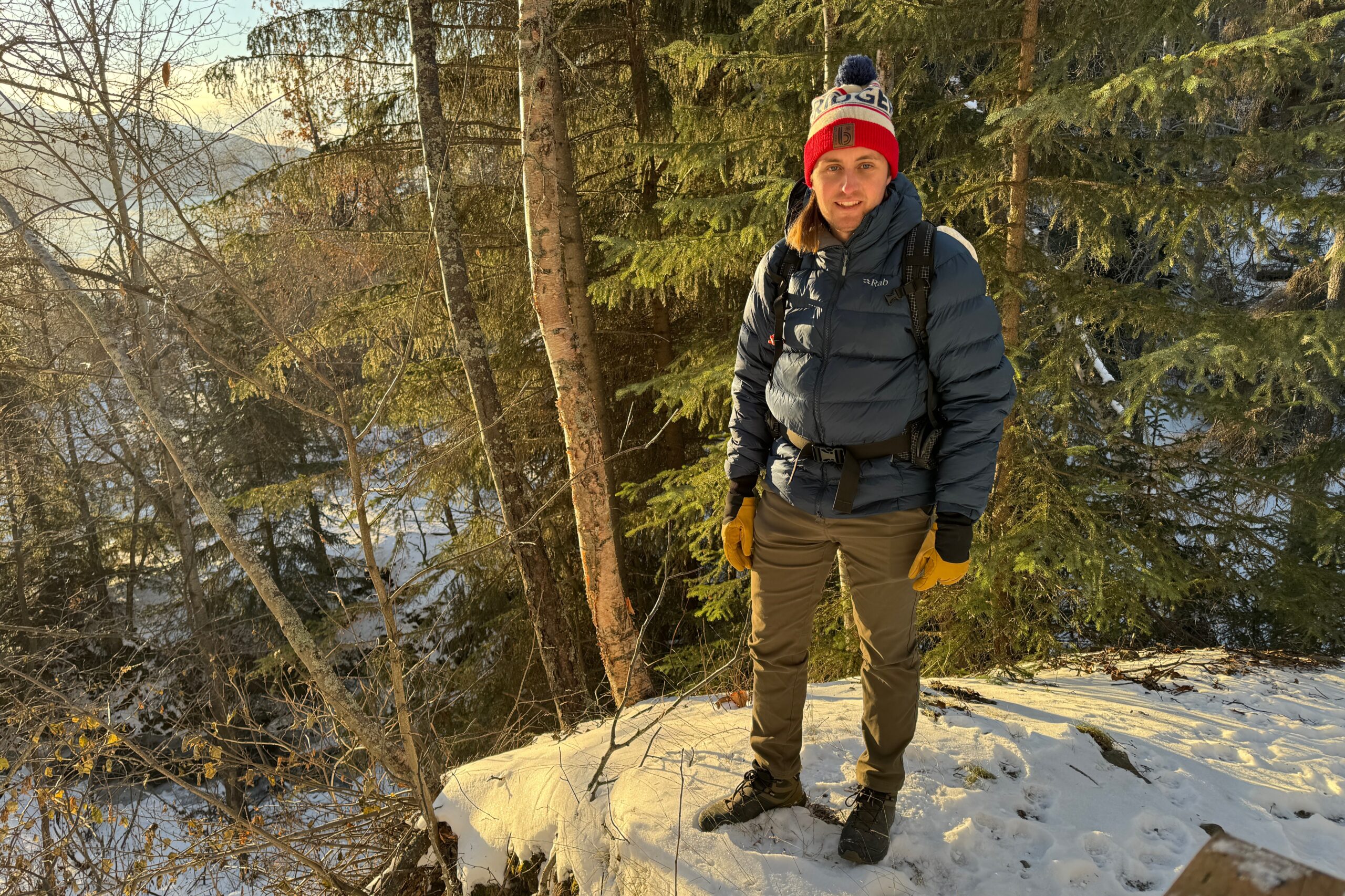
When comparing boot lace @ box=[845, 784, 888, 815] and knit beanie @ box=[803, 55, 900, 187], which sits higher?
knit beanie @ box=[803, 55, 900, 187]

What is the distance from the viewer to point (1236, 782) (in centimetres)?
308

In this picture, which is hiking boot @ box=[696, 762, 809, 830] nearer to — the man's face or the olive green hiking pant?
the olive green hiking pant

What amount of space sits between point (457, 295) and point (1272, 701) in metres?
5.71

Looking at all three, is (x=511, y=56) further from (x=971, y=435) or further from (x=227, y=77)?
(x=971, y=435)

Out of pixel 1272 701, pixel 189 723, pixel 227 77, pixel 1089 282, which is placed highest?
pixel 227 77

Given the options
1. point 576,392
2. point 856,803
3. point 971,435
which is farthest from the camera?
point 576,392

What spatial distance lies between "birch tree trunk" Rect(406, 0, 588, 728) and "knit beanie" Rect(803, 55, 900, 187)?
2.80 metres

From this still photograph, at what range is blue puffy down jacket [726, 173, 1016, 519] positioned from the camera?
88.4 inches

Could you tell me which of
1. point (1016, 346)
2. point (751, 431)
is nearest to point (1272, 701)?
point (1016, 346)

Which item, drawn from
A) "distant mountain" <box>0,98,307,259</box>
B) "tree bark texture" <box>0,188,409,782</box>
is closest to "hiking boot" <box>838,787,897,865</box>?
"tree bark texture" <box>0,188,409,782</box>

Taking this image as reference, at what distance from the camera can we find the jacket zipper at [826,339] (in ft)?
7.72

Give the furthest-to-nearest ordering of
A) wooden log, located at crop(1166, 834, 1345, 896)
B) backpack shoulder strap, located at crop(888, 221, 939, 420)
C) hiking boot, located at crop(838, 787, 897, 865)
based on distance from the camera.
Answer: hiking boot, located at crop(838, 787, 897, 865)
backpack shoulder strap, located at crop(888, 221, 939, 420)
wooden log, located at crop(1166, 834, 1345, 896)

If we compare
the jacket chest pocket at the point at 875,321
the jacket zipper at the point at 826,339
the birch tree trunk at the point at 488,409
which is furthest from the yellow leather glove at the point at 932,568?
the birch tree trunk at the point at 488,409

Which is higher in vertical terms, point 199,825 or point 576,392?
point 576,392
